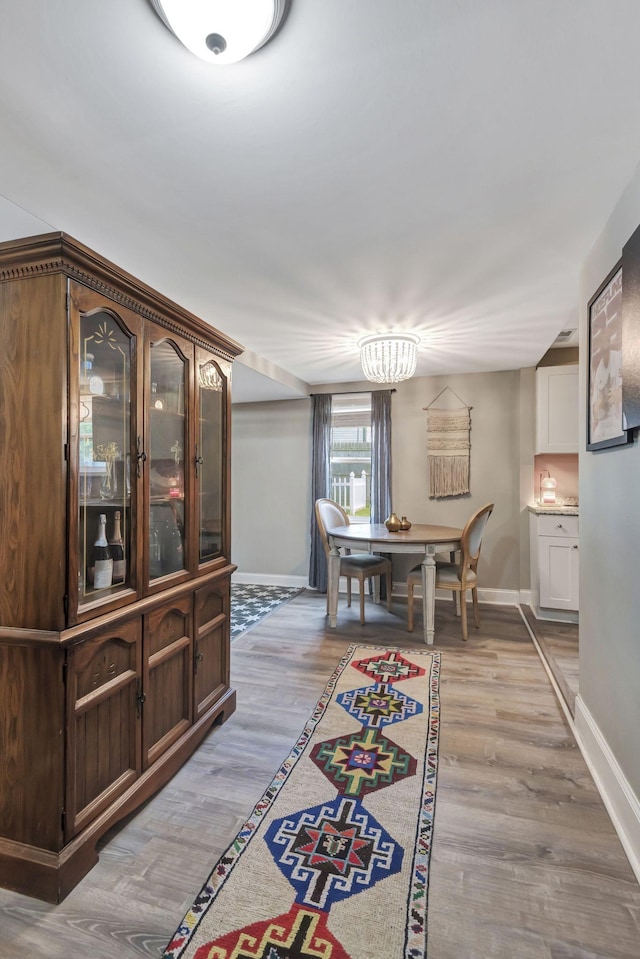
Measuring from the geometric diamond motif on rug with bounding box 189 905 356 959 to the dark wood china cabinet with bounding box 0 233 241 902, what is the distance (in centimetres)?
55

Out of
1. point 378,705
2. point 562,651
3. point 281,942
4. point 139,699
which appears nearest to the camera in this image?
point 281,942

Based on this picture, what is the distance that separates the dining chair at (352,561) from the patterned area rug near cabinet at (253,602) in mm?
817

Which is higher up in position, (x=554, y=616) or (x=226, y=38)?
(x=226, y=38)

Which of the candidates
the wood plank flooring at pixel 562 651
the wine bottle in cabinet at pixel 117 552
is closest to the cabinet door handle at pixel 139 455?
the wine bottle in cabinet at pixel 117 552

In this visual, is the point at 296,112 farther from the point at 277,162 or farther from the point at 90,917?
the point at 90,917

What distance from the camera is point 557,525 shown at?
160 inches

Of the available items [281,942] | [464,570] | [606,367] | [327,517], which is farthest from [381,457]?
[281,942]

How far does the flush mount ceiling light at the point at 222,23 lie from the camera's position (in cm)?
102

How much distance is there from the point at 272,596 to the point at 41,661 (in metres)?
3.75

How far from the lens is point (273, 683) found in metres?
2.90

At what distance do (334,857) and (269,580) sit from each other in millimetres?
4154


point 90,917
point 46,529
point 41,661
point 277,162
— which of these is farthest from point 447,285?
point 90,917

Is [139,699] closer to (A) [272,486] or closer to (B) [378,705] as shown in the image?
(B) [378,705]

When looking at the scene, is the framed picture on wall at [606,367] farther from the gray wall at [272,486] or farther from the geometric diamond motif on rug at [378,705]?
the gray wall at [272,486]
